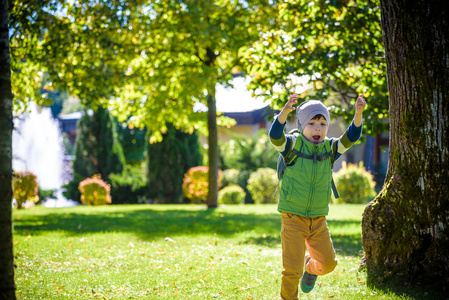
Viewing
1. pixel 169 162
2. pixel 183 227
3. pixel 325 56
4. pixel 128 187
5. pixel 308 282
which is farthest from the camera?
pixel 128 187

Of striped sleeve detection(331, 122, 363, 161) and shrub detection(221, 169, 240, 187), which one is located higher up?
striped sleeve detection(331, 122, 363, 161)

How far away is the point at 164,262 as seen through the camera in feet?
18.6

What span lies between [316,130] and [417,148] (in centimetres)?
121

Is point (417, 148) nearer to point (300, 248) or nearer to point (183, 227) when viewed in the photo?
point (300, 248)

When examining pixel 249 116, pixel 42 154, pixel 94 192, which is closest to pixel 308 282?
pixel 94 192

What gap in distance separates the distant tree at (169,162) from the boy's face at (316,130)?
16342 millimetres

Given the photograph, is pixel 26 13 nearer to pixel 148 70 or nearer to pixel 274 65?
pixel 148 70

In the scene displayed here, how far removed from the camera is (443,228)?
13.6ft

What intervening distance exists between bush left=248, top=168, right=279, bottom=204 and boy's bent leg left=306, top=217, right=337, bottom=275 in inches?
558

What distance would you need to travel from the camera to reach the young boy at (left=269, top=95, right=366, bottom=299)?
144 inches

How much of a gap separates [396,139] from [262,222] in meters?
5.74

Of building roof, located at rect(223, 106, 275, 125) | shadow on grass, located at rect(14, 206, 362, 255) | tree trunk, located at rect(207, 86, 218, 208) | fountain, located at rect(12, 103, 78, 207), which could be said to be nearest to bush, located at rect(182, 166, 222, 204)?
tree trunk, located at rect(207, 86, 218, 208)

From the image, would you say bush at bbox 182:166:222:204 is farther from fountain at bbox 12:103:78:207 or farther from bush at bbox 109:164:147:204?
fountain at bbox 12:103:78:207

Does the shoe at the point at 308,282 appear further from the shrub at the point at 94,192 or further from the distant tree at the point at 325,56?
the shrub at the point at 94,192
